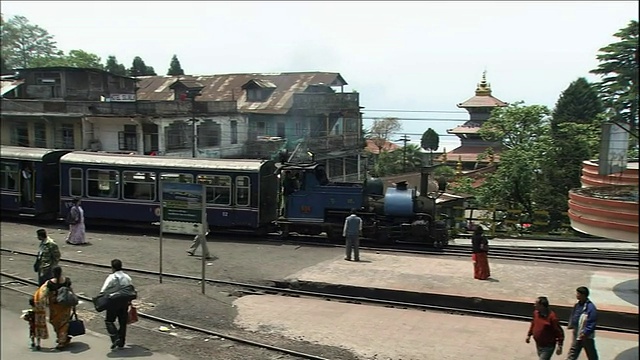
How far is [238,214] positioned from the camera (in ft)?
58.2

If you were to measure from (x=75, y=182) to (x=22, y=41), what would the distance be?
11655 millimetres

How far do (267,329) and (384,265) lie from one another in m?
5.00

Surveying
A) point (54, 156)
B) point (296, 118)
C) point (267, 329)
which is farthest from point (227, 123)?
point (267, 329)

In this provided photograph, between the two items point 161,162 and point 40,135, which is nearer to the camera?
point 161,162

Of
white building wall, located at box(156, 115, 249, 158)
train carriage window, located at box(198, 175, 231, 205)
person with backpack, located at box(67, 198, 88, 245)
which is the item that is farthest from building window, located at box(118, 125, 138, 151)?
person with backpack, located at box(67, 198, 88, 245)

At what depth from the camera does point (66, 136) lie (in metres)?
22.9

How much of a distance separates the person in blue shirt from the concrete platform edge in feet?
9.69

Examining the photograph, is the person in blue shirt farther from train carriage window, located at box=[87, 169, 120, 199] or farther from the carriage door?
the carriage door

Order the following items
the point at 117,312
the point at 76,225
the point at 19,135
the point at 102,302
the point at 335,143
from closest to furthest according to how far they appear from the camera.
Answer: the point at 102,302 < the point at 117,312 < the point at 76,225 < the point at 19,135 < the point at 335,143

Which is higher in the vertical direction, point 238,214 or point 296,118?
point 296,118

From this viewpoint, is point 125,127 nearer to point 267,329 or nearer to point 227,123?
point 227,123

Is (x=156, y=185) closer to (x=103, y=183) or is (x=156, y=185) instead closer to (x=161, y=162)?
(x=161, y=162)

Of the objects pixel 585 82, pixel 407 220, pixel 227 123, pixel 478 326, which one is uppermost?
pixel 585 82

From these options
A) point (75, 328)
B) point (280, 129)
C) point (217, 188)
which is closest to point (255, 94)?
point (280, 129)
